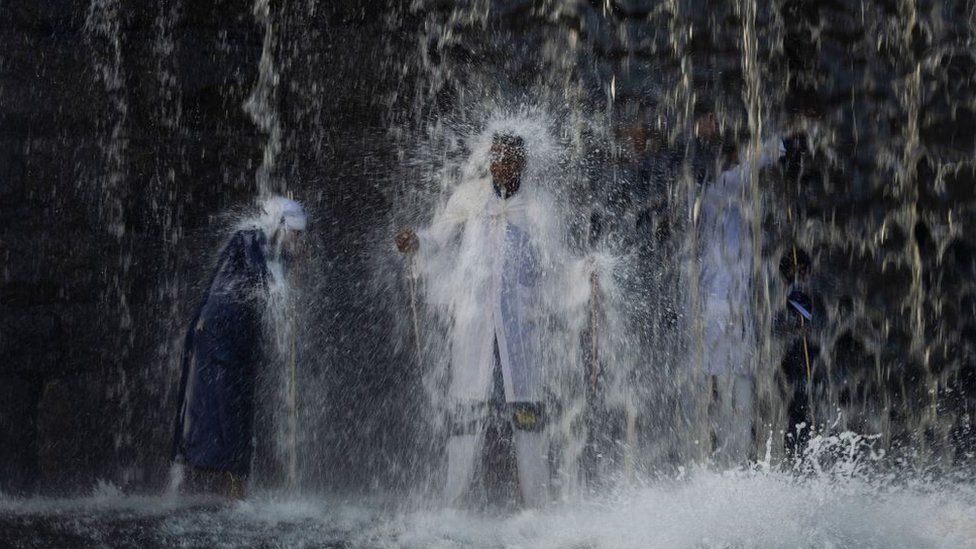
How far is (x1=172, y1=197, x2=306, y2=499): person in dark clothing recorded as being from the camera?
6.29m

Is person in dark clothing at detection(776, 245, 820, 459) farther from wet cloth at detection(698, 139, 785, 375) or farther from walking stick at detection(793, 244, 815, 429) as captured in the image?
wet cloth at detection(698, 139, 785, 375)

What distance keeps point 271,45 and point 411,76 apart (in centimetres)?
83

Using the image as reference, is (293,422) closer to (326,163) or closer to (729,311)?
(326,163)

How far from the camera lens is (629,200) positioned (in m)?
7.13

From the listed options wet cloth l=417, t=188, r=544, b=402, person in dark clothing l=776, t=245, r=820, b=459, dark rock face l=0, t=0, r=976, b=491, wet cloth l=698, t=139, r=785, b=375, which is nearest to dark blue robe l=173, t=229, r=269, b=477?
dark rock face l=0, t=0, r=976, b=491

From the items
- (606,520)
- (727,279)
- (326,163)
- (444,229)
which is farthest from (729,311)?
(326,163)

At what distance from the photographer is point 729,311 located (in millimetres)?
6250

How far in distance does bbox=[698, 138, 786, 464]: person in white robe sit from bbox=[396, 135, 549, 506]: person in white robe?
2.85 ft

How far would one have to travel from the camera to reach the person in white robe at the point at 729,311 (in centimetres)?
622

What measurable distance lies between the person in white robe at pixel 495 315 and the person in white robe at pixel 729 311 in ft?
2.85

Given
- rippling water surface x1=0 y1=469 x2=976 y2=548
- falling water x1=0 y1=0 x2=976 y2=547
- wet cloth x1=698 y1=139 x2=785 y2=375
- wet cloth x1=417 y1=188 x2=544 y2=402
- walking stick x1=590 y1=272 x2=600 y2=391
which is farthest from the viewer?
falling water x1=0 y1=0 x2=976 y2=547

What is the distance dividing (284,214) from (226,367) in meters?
0.87

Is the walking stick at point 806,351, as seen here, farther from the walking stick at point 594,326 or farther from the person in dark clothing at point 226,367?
the person in dark clothing at point 226,367

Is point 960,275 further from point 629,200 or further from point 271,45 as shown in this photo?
point 271,45
